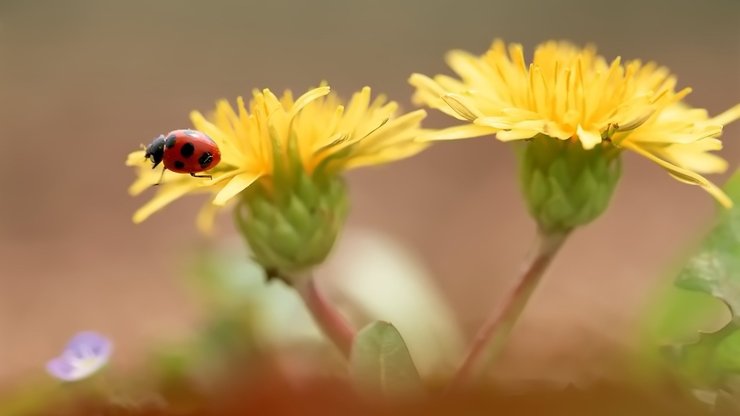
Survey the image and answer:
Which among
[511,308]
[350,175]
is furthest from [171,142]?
[350,175]

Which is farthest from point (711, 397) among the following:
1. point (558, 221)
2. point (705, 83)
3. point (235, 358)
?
point (705, 83)

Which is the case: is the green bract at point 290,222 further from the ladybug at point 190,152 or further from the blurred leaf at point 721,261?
the blurred leaf at point 721,261

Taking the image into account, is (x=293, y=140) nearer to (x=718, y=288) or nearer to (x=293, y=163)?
(x=293, y=163)

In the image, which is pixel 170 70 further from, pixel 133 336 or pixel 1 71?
pixel 133 336

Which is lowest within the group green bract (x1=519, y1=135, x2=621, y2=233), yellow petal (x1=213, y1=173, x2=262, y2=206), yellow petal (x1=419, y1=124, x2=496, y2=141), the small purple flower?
green bract (x1=519, y1=135, x2=621, y2=233)

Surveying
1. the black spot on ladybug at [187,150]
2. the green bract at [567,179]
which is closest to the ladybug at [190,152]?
the black spot on ladybug at [187,150]

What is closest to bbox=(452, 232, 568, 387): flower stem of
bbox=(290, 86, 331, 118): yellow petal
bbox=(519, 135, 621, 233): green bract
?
bbox=(519, 135, 621, 233): green bract

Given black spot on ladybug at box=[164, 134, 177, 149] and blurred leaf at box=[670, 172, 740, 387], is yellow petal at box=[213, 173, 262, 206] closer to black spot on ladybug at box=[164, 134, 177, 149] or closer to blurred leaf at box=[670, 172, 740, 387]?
black spot on ladybug at box=[164, 134, 177, 149]
